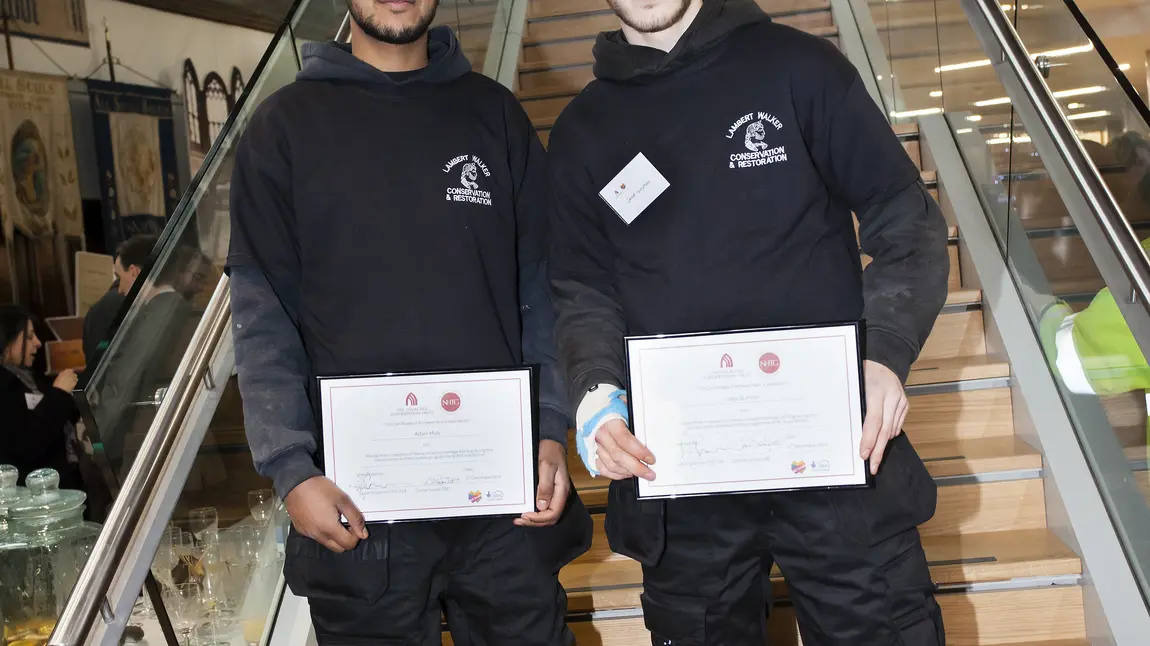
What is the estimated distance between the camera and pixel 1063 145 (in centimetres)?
226

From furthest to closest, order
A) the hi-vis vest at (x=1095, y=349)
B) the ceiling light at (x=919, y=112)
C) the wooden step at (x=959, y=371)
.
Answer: the ceiling light at (x=919, y=112) < the wooden step at (x=959, y=371) < the hi-vis vest at (x=1095, y=349)

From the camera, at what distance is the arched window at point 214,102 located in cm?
781

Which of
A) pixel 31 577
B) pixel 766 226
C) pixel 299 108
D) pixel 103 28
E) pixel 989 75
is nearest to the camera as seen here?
pixel 766 226

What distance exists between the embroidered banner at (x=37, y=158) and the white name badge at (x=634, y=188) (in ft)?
18.0

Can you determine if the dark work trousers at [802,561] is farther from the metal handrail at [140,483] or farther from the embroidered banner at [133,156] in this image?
the embroidered banner at [133,156]

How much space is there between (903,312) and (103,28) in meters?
6.77

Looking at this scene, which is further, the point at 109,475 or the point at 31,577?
the point at 31,577

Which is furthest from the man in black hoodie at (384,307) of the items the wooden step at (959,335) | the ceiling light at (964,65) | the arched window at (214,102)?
the arched window at (214,102)

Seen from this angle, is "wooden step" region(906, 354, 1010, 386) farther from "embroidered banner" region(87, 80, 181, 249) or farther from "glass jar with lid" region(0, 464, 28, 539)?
"embroidered banner" region(87, 80, 181, 249)

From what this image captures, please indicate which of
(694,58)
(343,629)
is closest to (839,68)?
(694,58)

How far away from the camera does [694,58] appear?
158cm

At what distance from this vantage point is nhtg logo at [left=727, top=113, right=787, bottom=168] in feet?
5.03

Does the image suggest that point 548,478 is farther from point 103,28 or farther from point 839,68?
point 103,28

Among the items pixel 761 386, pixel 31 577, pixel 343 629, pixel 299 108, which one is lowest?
pixel 31 577
